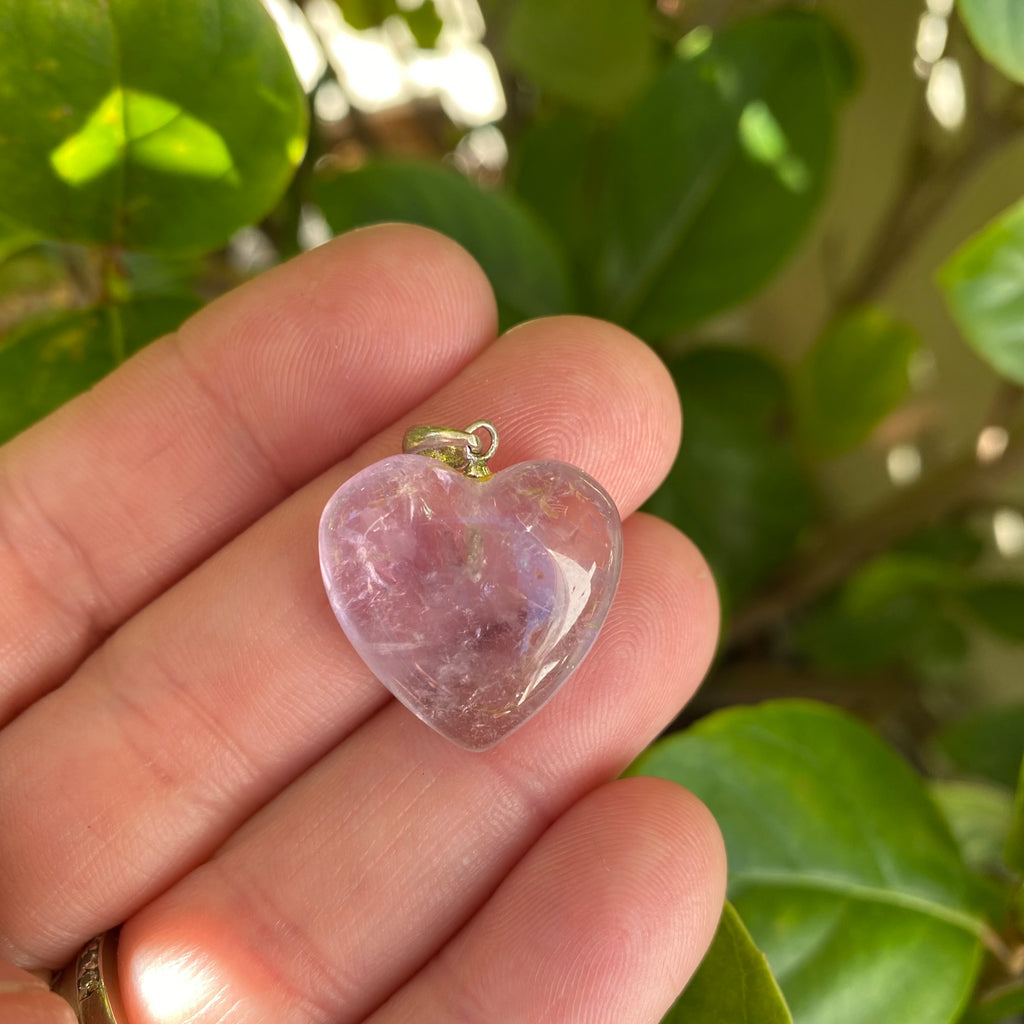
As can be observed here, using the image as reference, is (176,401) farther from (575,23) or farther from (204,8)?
(575,23)

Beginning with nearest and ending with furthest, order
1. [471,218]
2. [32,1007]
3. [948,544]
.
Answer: [32,1007] < [471,218] < [948,544]

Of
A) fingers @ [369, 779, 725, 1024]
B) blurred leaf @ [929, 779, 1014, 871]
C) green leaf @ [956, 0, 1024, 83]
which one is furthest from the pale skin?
blurred leaf @ [929, 779, 1014, 871]

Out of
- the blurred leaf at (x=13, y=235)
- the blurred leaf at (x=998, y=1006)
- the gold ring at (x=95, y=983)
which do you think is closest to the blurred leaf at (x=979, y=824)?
the blurred leaf at (x=998, y=1006)

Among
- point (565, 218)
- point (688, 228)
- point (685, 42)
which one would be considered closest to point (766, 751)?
point (688, 228)

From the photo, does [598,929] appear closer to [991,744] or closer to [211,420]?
[211,420]

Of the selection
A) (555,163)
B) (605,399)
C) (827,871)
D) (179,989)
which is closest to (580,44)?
(555,163)

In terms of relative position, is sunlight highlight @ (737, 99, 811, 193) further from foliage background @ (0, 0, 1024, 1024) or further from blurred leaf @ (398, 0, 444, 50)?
blurred leaf @ (398, 0, 444, 50)
